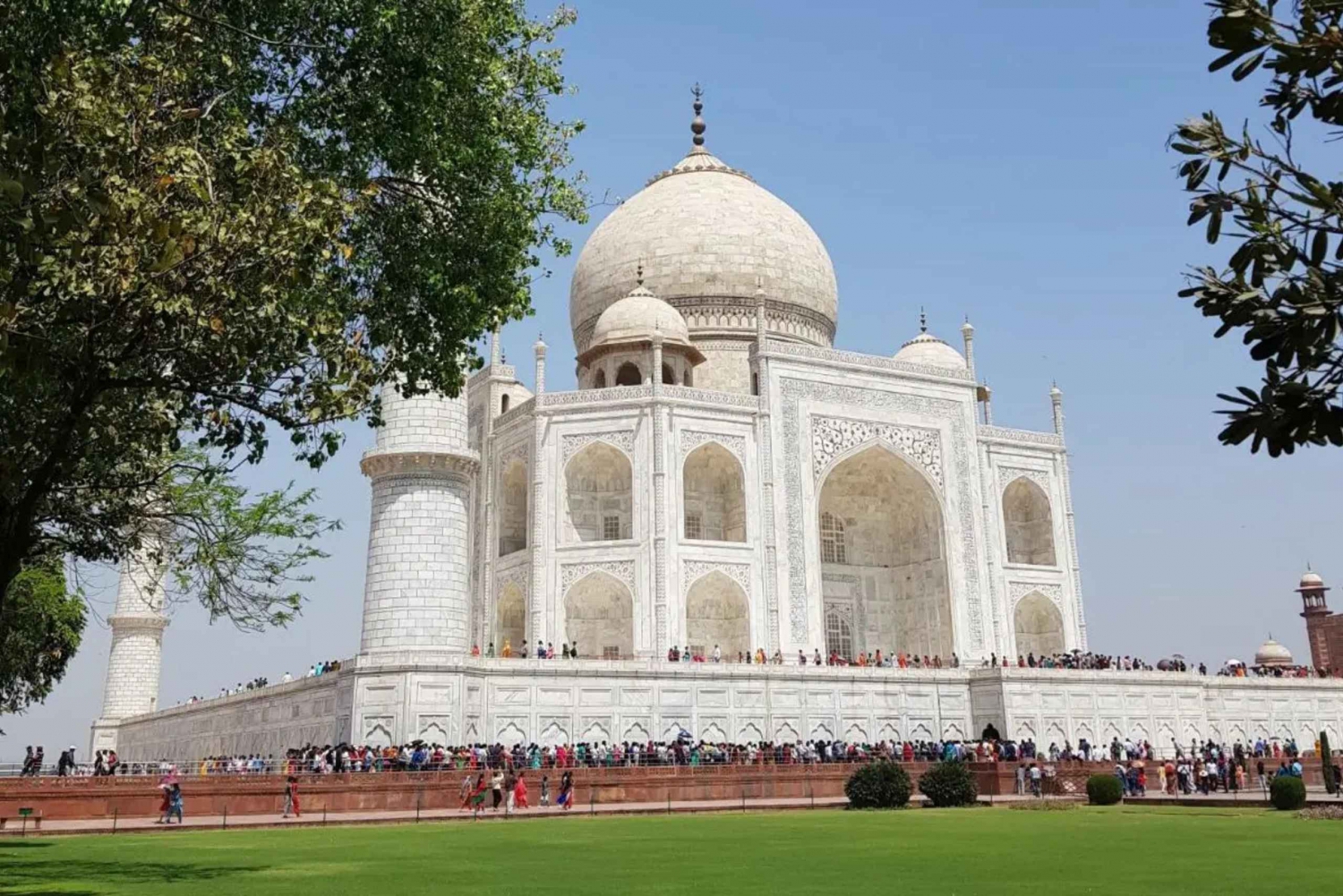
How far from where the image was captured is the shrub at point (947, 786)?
63.2 ft

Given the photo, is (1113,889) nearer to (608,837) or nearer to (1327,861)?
(1327,861)

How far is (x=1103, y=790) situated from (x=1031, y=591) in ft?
47.1

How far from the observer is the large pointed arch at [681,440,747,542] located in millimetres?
32156

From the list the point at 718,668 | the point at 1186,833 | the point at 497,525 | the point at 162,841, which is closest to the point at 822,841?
the point at 1186,833

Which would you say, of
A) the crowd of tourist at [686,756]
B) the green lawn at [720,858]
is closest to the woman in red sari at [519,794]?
the crowd of tourist at [686,756]

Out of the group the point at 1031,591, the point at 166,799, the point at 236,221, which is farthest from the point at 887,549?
the point at 236,221

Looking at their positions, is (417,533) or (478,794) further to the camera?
(417,533)

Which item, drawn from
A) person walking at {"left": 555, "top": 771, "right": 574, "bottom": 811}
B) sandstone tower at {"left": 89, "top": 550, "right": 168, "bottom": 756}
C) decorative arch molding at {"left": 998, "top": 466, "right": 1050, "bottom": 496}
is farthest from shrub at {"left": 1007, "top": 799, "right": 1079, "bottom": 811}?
sandstone tower at {"left": 89, "top": 550, "right": 168, "bottom": 756}

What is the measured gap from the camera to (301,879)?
9062 mm

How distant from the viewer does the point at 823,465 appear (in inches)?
1262

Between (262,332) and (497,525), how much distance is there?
78.7 ft

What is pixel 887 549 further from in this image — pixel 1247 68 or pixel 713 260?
pixel 1247 68

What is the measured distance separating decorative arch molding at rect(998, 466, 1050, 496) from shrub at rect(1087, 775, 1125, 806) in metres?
15.4

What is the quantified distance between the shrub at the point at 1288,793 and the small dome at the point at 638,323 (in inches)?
762
